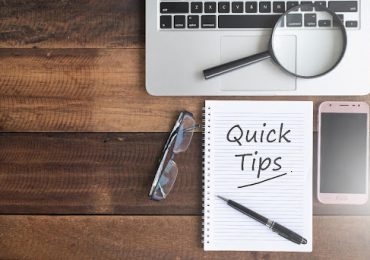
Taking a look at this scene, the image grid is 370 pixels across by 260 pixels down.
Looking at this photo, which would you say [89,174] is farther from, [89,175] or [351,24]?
[351,24]

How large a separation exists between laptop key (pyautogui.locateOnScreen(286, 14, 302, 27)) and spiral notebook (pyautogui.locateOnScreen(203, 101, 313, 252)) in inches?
4.6

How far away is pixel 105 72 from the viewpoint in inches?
30.7

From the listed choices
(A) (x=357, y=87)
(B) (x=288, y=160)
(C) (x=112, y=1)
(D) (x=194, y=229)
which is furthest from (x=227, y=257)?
(C) (x=112, y=1)

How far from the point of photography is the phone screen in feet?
2.48

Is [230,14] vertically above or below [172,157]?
above

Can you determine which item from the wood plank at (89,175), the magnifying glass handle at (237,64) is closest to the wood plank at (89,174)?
the wood plank at (89,175)

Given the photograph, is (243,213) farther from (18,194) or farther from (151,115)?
(18,194)

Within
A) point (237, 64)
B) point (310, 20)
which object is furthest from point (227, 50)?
point (310, 20)

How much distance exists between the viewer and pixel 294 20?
29.0 inches

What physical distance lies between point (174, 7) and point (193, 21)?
4 cm

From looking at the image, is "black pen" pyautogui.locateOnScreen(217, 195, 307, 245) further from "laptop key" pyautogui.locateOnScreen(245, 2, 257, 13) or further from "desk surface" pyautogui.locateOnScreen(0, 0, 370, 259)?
"laptop key" pyautogui.locateOnScreen(245, 2, 257, 13)

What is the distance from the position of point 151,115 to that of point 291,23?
9.9 inches

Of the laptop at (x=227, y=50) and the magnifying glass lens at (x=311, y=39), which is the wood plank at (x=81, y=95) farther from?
the magnifying glass lens at (x=311, y=39)

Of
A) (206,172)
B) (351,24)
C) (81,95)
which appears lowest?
(206,172)
